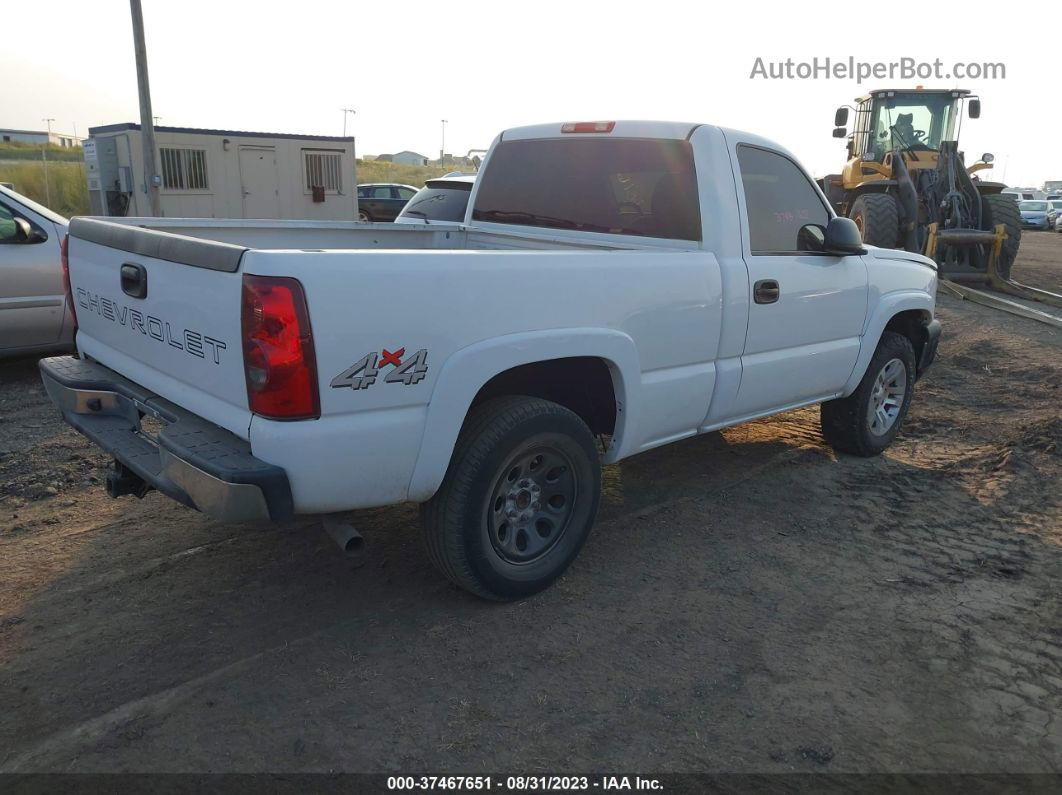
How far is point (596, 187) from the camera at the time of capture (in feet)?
14.6

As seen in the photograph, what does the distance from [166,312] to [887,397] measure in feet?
14.8

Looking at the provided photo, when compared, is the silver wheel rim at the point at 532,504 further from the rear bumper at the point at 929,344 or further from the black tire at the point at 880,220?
the black tire at the point at 880,220

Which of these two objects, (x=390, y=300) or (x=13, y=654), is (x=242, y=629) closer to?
(x=13, y=654)

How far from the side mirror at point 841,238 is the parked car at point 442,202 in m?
4.85

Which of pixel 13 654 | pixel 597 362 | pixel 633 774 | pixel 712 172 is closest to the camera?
pixel 633 774

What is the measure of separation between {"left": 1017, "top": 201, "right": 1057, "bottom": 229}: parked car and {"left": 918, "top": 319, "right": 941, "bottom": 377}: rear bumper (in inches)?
1396

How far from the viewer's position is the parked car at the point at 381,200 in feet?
68.8

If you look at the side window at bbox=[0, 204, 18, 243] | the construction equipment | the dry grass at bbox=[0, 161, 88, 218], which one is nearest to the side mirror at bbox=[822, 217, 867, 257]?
the side window at bbox=[0, 204, 18, 243]

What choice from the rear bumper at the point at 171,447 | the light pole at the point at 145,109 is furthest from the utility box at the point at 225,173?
the rear bumper at the point at 171,447

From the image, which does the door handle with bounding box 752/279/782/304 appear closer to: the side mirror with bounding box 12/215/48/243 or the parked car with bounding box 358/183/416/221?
the side mirror with bounding box 12/215/48/243

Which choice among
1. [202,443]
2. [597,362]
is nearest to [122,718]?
[202,443]

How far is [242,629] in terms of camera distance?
130 inches

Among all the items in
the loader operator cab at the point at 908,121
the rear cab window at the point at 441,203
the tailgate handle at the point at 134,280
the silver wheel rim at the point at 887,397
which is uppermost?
the loader operator cab at the point at 908,121

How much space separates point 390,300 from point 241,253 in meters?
0.49
